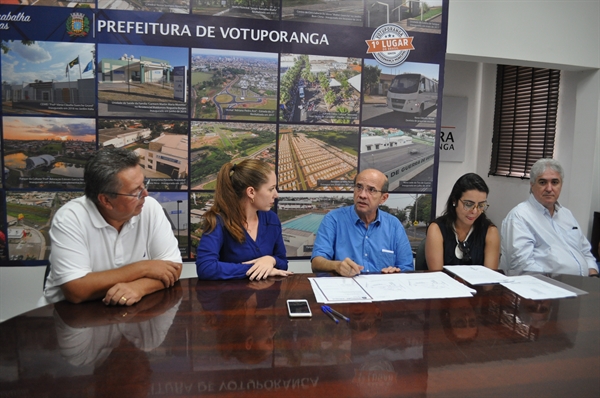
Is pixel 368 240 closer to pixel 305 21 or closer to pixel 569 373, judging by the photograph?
pixel 569 373

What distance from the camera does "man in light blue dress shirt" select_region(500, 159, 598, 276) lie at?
261cm

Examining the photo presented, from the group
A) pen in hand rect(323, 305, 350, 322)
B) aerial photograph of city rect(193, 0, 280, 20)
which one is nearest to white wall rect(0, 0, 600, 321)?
aerial photograph of city rect(193, 0, 280, 20)

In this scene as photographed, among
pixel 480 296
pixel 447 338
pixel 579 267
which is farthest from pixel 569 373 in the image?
pixel 579 267

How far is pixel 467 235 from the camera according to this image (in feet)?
8.29

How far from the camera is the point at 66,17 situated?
2.83 meters

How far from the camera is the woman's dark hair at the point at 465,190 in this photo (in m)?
2.45

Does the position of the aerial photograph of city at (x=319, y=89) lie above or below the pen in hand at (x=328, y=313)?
above

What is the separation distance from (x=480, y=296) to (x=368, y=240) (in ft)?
2.73

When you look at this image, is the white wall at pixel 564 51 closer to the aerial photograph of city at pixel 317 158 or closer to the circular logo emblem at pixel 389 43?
the circular logo emblem at pixel 389 43

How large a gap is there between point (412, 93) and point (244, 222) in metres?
2.05

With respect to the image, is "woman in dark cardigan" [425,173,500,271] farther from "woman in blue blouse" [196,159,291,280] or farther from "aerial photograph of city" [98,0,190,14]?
"aerial photograph of city" [98,0,190,14]

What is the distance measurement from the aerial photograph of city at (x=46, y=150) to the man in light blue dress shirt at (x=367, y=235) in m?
1.90

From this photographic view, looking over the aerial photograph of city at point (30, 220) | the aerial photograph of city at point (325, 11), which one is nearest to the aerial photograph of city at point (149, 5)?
the aerial photograph of city at point (325, 11)

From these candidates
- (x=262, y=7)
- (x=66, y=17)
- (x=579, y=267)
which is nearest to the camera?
(x=579, y=267)
